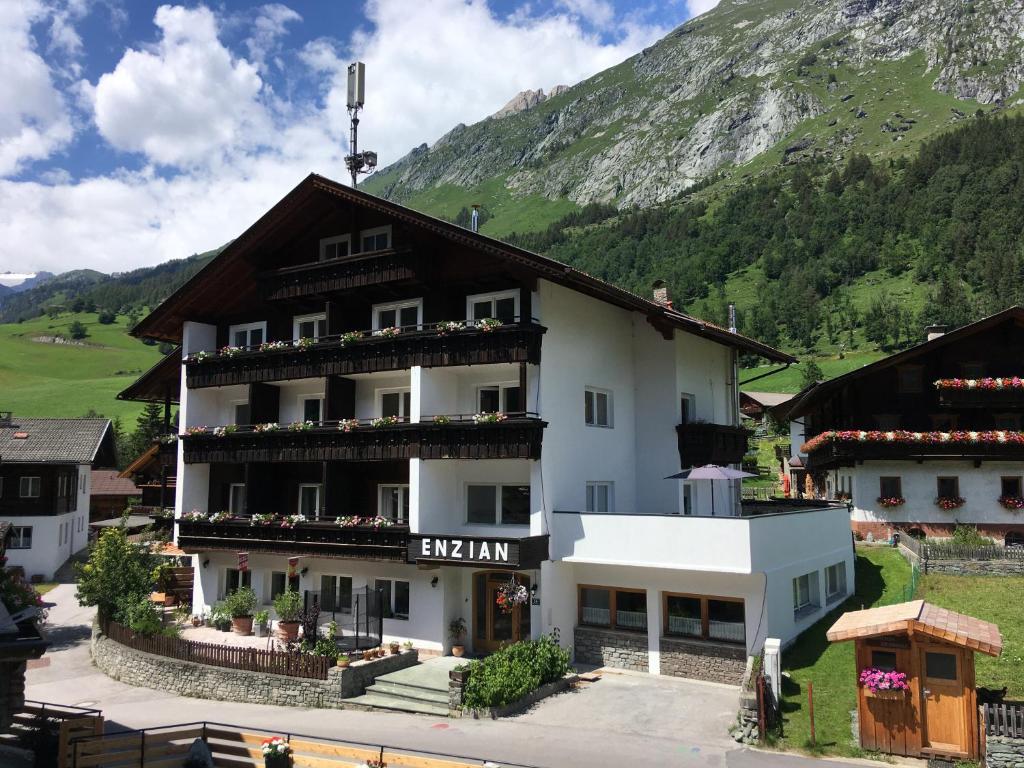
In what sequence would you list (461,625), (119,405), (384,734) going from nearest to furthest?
(384,734) → (461,625) → (119,405)

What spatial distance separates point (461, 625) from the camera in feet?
80.2

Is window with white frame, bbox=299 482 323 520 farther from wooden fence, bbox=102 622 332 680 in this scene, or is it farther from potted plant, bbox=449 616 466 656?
potted plant, bbox=449 616 466 656

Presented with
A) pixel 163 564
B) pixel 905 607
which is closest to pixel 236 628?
pixel 163 564

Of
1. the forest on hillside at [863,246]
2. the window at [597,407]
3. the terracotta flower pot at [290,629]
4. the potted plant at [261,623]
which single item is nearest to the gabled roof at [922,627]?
the window at [597,407]

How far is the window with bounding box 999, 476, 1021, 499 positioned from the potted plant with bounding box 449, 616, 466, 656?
26.0 m

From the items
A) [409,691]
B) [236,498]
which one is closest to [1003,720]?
[409,691]

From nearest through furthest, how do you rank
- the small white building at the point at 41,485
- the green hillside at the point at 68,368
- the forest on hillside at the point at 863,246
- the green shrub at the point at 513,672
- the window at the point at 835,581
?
the green shrub at the point at 513,672, the window at the point at 835,581, the small white building at the point at 41,485, the green hillside at the point at 68,368, the forest on hillside at the point at 863,246

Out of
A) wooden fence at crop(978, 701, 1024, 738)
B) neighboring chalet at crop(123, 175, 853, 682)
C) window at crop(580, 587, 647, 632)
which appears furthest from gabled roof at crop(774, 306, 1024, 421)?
wooden fence at crop(978, 701, 1024, 738)

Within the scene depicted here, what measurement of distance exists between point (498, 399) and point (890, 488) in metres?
22.1

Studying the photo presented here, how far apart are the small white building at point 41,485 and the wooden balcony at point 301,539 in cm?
2260

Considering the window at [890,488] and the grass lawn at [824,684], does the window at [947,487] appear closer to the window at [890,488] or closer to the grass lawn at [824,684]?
the window at [890,488]

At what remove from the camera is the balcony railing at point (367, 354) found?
2367 centimetres

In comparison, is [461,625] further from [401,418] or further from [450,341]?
[450,341]

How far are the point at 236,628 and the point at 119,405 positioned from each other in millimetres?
103664
